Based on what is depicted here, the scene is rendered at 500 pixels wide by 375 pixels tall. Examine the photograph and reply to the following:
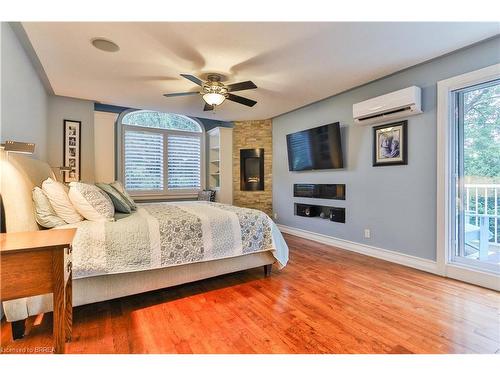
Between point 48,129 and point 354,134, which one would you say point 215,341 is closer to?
point 354,134

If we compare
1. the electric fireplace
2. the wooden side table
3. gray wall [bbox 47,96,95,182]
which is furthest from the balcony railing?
gray wall [bbox 47,96,95,182]

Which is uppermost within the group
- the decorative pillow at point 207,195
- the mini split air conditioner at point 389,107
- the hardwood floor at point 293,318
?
the mini split air conditioner at point 389,107

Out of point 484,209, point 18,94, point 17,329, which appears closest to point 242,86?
point 18,94

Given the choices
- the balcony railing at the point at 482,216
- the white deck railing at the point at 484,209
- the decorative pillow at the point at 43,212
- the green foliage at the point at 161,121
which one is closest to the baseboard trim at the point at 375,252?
the balcony railing at the point at 482,216

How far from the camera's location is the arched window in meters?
4.80

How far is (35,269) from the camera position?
3.95 ft

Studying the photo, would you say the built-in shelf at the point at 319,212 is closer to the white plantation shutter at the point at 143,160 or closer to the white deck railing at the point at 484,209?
the white deck railing at the point at 484,209

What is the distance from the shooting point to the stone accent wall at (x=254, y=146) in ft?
18.0

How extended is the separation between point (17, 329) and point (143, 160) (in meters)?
3.65

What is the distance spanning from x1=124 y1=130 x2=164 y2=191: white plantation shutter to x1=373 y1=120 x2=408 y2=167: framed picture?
393cm

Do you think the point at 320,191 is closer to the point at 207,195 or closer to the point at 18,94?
the point at 207,195

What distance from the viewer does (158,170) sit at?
507 centimetres

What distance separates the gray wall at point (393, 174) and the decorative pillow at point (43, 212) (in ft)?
11.8
